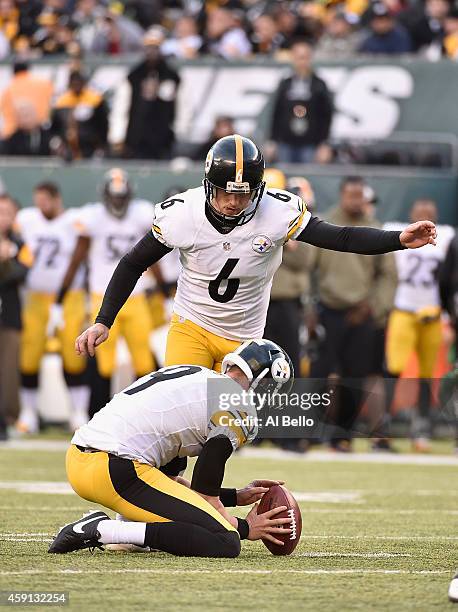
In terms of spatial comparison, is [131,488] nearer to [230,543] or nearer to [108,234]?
[230,543]

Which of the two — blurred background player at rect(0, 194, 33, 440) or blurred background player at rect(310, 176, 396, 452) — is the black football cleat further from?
blurred background player at rect(0, 194, 33, 440)

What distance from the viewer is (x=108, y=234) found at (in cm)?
1189

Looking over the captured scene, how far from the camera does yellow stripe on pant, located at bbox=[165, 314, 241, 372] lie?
21.9 ft

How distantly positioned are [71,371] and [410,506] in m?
4.89

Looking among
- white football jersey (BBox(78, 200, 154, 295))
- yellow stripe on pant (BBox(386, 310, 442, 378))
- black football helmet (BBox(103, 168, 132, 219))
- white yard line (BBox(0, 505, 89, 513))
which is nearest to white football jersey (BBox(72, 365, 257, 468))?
white yard line (BBox(0, 505, 89, 513))

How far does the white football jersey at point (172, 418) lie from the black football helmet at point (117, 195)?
20.8 ft

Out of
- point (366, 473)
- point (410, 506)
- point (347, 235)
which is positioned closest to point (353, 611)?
point (347, 235)

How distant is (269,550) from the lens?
6.02 meters

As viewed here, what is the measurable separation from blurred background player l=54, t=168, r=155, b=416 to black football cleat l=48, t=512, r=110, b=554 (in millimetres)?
5824

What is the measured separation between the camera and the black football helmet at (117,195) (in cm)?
Result: 1191

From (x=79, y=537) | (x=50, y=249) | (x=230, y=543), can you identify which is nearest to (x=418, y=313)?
(x=50, y=249)

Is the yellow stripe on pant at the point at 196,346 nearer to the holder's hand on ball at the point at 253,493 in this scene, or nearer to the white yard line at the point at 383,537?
the holder's hand on ball at the point at 253,493

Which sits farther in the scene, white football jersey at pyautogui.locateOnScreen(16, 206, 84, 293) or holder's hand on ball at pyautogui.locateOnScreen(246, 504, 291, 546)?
white football jersey at pyautogui.locateOnScreen(16, 206, 84, 293)

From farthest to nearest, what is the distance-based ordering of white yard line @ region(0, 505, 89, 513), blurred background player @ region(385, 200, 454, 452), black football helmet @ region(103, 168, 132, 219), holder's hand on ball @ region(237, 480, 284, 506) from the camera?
blurred background player @ region(385, 200, 454, 452)
black football helmet @ region(103, 168, 132, 219)
white yard line @ region(0, 505, 89, 513)
holder's hand on ball @ region(237, 480, 284, 506)
